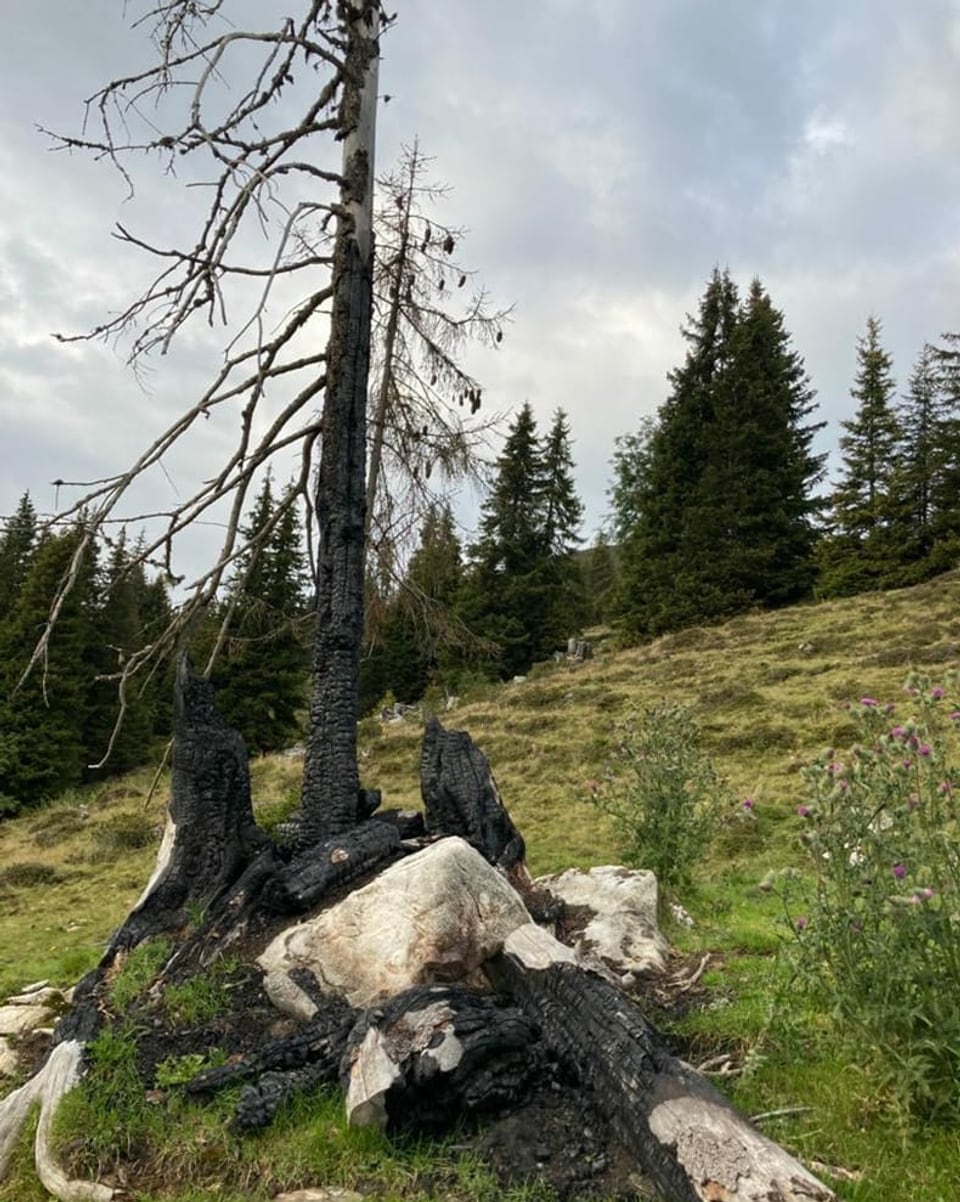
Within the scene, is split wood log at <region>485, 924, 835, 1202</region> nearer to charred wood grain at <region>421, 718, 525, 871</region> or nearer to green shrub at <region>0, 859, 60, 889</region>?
charred wood grain at <region>421, 718, 525, 871</region>

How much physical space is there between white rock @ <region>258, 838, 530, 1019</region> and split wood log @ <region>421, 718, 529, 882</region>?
4.63ft

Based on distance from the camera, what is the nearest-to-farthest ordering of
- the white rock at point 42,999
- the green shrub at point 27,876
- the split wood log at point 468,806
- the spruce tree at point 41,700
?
the white rock at point 42,999 < the split wood log at point 468,806 < the green shrub at point 27,876 < the spruce tree at point 41,700

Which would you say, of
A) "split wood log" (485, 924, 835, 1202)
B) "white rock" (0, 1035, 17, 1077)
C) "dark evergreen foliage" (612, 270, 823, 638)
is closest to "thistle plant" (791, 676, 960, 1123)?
"split wood log" (485, 924, 835, 1202)

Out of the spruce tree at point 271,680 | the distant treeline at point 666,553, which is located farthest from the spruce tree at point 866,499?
the spruce tree at point 271,680

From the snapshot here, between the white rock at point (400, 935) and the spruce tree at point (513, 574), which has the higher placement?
the spruce tree at point (513, 574)

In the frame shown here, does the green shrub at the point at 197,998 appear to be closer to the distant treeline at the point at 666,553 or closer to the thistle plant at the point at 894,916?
the thistle plant at the point at 894,916

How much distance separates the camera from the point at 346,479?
5754mm

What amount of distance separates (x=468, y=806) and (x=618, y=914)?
1.39 m

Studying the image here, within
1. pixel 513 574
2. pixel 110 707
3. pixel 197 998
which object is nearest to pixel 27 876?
pixel 197 998

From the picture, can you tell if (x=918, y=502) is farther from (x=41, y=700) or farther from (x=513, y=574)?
(x=41, y=700)

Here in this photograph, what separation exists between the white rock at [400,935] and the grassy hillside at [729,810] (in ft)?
3.91

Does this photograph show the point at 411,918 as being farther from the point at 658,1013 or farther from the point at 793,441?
the point at 793,441

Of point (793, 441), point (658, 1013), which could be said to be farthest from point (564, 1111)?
point (793, 441)

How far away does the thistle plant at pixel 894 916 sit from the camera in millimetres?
2818
